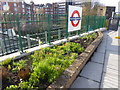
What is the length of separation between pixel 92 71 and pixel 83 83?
634mm

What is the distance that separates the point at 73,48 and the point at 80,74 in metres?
1.18

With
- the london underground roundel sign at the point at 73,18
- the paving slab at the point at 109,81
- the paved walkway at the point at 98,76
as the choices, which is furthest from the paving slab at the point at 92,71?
the london underground roundel sign at the point at 73,18

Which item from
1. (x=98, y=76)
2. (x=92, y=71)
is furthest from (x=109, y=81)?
(x=92, y=71)

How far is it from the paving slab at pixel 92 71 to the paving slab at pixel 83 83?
0.15 m

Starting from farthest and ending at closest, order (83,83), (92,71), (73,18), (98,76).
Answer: (73,18), (92,71), (98,76), (83,83)

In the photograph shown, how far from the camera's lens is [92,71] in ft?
8.59

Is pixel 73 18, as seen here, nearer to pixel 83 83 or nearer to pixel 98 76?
pixel 98 76

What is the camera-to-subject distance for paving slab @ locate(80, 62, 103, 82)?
235 centimetres

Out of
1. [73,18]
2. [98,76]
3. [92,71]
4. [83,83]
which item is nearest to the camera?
[83,83]

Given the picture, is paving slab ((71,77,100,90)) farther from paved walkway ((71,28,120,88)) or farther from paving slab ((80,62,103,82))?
paving slab ((80,62,103,82))

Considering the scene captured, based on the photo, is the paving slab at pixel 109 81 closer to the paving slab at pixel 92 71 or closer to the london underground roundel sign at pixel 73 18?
the paving slab at pixel 92 71

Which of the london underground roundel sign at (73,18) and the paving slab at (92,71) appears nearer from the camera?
the paving slab at (92,71)

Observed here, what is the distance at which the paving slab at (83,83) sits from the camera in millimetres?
2039

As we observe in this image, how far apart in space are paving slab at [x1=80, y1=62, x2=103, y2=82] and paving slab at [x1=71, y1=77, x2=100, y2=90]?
0.50ft
